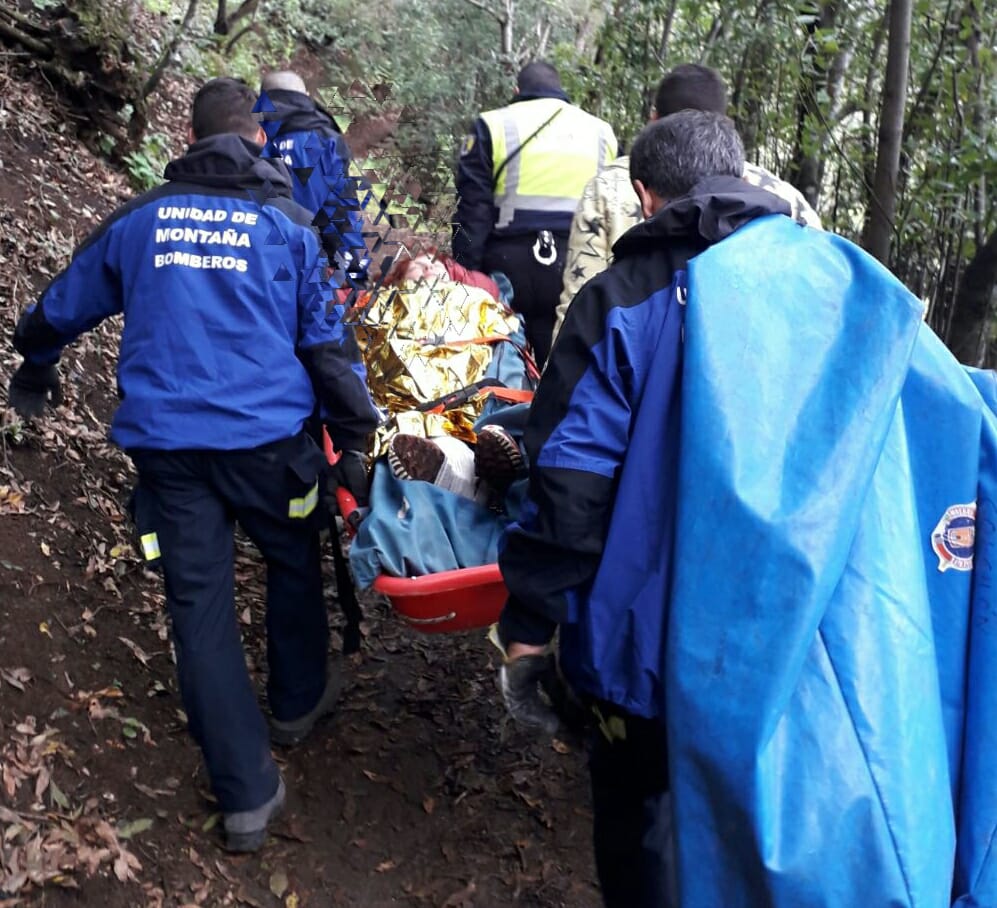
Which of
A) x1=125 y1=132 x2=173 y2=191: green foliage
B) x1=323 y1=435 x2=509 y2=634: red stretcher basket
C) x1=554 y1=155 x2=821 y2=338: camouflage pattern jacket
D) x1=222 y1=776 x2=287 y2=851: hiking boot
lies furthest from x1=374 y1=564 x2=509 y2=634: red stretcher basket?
x1=125 y1=132 x2=173 y2=191: green foliage

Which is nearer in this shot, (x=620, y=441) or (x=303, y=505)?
(x=620, y=441)

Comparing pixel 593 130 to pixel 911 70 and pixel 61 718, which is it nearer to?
pixel 911 70

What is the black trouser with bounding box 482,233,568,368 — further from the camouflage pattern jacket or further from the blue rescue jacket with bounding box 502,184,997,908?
the blue rescue jacket with bounding box 502,184,997,908

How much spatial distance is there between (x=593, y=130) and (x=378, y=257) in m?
1.32

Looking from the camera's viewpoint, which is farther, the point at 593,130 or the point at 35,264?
the point at 35,264

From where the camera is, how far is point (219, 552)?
3.24 m

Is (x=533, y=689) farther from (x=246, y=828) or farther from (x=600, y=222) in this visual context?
(x=600, y=222)

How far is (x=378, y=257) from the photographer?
457cm

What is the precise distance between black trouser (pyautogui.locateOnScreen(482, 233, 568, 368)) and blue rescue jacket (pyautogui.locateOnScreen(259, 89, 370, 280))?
0.91 m

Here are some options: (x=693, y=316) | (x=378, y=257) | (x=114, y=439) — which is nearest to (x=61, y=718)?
(x=114, y=439)

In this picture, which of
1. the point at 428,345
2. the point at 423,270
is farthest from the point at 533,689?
the point at 423,270

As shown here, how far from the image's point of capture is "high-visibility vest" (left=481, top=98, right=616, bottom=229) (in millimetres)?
4910

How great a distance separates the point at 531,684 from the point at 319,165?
9.67 ft

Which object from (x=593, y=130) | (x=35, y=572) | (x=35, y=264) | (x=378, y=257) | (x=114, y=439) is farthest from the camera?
(x=35, y=264)
